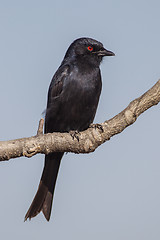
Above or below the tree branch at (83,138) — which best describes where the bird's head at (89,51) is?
above

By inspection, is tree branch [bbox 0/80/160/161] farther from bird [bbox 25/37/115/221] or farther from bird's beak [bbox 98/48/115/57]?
bird's beak [bbox 98/48/115/57]

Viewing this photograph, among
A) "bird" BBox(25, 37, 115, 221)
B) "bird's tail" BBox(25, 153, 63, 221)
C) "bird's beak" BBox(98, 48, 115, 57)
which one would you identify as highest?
"bird's beak" BBox(98, 48, 115, 57)

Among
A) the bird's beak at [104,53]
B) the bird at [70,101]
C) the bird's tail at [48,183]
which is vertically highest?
the bird's beak at [104,53]

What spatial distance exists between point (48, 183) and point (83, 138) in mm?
1833

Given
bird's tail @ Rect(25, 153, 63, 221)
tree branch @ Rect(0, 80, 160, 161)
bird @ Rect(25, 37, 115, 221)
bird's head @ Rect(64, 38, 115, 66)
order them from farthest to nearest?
1. bird's head @ Rect(64, 38, 115, 66)
2. bird's tail @ Rect(25, 153, 63, 221)
3. bird @ Rect(25, 37, 115, 221)
4. tree branch @ Rect(0, 80, 160, 161)

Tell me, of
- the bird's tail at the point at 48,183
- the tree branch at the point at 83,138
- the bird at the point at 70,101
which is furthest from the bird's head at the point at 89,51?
the tree branch at the point at 83,138


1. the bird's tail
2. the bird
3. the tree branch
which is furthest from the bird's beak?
the tree branch

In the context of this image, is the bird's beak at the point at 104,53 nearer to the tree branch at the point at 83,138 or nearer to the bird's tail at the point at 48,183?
the bird's tail at the point at 48,183

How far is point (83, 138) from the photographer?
4.36m

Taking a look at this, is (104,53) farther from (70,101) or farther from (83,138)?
(83,138)

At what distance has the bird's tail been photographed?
5.65 m

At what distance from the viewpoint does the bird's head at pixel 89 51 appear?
6.00 meters

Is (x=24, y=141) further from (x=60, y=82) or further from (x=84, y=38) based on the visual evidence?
(x=84, y=38)

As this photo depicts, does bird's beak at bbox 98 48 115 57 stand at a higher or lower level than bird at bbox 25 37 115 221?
higher
